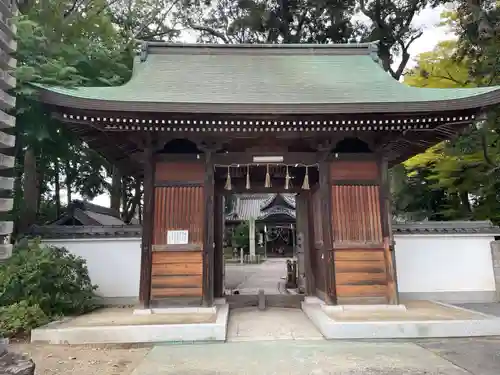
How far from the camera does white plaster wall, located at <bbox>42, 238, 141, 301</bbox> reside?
322 inches

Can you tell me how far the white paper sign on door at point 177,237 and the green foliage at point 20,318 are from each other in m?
2.35

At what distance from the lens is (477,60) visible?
11.4 meters

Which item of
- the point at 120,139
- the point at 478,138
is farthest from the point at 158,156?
the point at 478,138

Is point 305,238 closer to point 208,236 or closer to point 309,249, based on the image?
point 309,249

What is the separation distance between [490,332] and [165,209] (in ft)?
18.9

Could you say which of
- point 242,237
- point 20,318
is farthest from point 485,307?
point 242,237

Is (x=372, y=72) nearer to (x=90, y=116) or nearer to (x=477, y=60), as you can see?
(x=477, y=60)

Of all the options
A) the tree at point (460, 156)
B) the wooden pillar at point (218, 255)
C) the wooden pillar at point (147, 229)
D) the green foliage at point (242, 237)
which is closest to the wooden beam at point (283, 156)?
the wooden pillar at point (147, 229)

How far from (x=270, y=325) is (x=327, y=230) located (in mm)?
2025

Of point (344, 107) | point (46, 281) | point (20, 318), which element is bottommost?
point (20, 318)

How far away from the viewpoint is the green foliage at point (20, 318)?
558cm

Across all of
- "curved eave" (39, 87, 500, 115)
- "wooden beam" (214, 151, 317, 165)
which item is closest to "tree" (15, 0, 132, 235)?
"curved eave" (39, 87, 500, 115)

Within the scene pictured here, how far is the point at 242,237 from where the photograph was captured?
89.1ft

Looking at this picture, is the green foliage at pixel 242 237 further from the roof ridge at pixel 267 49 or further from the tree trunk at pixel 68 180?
the roof ridge at pixel 267 49
